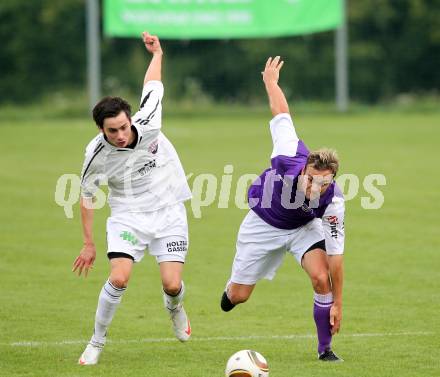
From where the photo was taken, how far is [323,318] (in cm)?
752

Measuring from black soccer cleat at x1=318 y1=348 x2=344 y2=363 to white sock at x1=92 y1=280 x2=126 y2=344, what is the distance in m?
1.53

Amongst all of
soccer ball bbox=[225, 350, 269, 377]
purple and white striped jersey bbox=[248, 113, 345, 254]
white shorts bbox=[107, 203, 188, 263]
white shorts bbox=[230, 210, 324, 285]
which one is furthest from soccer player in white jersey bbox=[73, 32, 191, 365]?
soccer ball bbox=[225, 350, 269, 377]

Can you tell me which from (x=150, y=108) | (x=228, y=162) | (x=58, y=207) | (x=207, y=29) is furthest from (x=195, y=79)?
(x=150, y=108)

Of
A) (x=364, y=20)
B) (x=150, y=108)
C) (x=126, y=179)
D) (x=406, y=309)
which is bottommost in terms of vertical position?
(x=406, y=309)

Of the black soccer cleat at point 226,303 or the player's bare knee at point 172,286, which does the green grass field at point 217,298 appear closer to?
the black soccer cleat at point 226,303

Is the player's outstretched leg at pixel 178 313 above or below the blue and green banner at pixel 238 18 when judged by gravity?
below

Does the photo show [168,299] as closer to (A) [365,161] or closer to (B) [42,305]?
(B) [42,305]

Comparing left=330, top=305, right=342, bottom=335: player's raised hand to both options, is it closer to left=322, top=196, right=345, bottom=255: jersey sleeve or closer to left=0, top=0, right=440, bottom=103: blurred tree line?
left=322, top=196, right=345, bottom=255: jersey sleeve

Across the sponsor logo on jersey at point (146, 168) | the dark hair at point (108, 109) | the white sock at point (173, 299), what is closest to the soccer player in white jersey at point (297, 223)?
the white sock at point (173, 299)

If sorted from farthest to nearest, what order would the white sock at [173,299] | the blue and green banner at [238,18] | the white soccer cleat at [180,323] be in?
the blue and green banner at [238,18] < the white soccer cleat at [180,323] < the white sock at [173,299]

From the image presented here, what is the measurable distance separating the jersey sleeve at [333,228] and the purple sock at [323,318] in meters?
0.35

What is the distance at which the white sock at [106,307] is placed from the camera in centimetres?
753

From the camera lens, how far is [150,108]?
317 inches

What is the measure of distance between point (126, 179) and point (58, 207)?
27.3 ft
